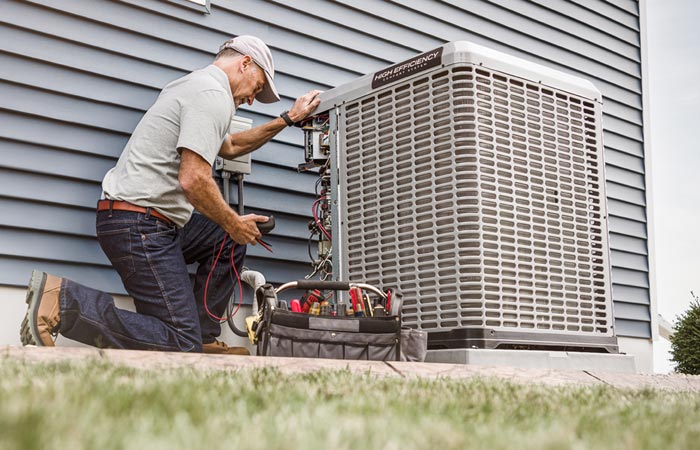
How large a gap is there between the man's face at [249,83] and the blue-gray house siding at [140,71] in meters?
0.57

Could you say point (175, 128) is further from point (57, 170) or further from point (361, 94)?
point (361, 94)

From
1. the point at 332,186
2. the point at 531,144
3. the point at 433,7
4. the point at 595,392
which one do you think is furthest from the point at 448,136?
the point at 433,7

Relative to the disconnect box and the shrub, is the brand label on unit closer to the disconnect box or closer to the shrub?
the disconnect box

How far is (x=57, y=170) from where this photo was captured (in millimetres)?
3420

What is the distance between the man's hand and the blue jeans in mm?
938

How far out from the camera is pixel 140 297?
304 cm

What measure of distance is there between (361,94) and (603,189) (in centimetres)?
128

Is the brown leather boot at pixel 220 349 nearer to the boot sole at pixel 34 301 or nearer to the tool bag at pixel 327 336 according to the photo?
the tool bag at pixel 327 336

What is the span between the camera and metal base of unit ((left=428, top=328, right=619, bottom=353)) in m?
3.18

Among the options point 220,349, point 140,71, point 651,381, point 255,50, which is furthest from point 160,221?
point 651,381

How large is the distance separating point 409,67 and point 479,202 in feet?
2.39

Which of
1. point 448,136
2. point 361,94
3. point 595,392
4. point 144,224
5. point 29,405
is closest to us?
point 29,405

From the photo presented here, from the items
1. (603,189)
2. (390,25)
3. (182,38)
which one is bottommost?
(603,189)

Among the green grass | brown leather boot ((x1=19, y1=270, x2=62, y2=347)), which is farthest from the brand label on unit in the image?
the green grass
